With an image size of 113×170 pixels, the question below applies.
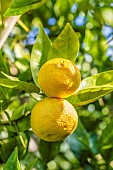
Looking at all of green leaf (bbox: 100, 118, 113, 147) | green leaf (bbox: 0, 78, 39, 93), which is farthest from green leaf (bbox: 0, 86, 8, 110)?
green leaf (bbox: 100, 118, 113, 147)

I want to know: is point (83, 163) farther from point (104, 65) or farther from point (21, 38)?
point (21, 38)

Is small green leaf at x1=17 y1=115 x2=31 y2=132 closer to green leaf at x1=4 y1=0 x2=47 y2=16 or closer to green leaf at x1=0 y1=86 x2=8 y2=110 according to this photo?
green leaf at x1=0 y1=86 x2=8 y2=110

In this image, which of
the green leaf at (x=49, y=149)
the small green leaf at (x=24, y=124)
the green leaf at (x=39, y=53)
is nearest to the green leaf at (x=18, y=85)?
the green leaf at (x=39, y=53)

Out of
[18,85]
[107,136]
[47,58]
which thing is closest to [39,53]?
[47,58]

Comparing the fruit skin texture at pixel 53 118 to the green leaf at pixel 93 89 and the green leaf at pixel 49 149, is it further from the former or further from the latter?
the green leaf at pixel 49 149

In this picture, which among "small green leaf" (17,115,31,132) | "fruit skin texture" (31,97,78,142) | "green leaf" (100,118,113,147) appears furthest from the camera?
"green leaf" (100,118,113,147)

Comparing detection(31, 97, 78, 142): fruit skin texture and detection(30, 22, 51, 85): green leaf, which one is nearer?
detection(31, 97, 78, 142): fruit skin texture

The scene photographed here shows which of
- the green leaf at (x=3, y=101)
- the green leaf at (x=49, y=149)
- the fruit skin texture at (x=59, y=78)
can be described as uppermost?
the fruit skin texture at (x=59, y=78)
